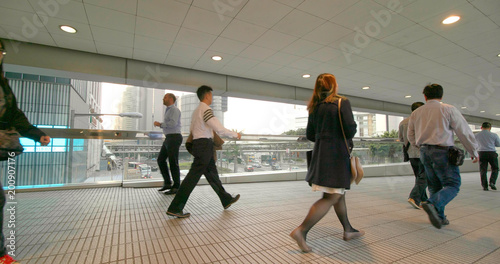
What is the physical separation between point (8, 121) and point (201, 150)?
5.00 feet

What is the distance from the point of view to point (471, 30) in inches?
155

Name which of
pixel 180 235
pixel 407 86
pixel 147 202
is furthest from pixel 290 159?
pixel 407 86

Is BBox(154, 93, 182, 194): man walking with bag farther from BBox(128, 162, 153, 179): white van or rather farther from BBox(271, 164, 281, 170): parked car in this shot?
BBox(271, 164, 281, 170): parked car

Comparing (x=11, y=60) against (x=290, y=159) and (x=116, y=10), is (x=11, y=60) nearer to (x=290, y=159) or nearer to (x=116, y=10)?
(x=116, y=10)

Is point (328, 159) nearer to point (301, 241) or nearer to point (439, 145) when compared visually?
point (301, 241)

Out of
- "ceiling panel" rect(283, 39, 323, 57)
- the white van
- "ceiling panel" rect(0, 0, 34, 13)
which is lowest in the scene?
the white van

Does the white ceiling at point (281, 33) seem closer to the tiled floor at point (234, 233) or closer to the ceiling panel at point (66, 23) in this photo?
the ceiling panel at point (66, 23)

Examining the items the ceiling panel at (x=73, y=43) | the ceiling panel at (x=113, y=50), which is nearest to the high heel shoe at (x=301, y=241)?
the ceiling panel at (x=113, y=50)

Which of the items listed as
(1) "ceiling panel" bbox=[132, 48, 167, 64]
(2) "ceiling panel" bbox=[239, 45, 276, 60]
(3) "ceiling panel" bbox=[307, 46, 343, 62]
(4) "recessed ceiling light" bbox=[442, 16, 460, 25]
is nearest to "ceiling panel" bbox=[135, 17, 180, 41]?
(1) "ceiling panel" bbox=[132, 48, 167, 64]

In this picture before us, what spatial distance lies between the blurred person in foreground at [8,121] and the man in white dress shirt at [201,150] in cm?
125

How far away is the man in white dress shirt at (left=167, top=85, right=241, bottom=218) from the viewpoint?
2418mm

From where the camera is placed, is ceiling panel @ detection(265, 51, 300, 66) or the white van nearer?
the white van

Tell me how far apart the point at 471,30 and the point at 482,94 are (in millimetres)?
6880

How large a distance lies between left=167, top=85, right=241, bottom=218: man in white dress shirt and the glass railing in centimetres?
174
